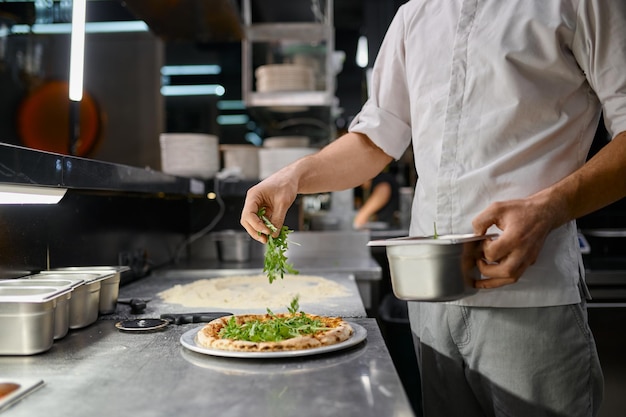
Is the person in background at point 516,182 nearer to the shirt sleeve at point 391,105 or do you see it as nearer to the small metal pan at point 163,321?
the shirt sleeve at point 391,105

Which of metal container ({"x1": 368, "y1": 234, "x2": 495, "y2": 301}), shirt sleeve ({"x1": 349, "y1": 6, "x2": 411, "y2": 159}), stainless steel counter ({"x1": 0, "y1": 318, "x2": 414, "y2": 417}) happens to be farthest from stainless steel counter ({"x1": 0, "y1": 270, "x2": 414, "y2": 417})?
shirt sleeve ({"x1": 349, "y1": 6, "x2": 411, "y2": 159})

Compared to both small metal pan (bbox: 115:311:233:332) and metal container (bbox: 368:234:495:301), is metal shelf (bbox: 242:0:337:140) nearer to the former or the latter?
small metal pan (bbox: 115:311:233:332)

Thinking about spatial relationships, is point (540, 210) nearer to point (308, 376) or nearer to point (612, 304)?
point (308, 376)

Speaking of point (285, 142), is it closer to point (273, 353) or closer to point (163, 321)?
point (163, 321)

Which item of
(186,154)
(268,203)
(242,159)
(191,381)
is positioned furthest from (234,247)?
(191,381)

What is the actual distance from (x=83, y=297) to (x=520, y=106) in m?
1.27

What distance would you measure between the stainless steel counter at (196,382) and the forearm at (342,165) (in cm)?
52

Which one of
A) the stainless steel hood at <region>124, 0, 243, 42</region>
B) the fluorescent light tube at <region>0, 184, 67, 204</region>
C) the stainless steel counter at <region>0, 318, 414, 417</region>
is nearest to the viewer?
the stainless steel counter at <region>0, 318, 414, 417</region>

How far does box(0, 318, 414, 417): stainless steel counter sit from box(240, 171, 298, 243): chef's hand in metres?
0.35

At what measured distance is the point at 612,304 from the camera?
9.86ft

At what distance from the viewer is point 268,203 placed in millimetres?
1610

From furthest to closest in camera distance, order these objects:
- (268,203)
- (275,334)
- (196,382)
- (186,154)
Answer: (186,154) < (268,203) < (275,334) < (196,382)

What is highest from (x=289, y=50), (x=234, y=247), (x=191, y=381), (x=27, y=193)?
(x=289, y=50)

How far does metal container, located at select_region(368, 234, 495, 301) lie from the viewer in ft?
4.04
